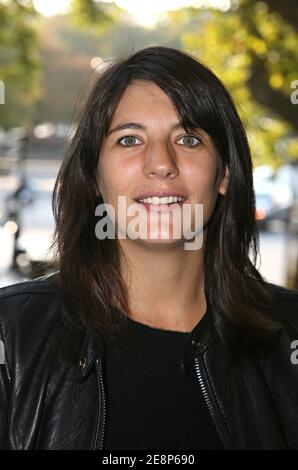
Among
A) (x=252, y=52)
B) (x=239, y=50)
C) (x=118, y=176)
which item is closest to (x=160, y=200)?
(x=118, y=176)

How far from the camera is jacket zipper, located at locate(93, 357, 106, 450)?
1916 mm

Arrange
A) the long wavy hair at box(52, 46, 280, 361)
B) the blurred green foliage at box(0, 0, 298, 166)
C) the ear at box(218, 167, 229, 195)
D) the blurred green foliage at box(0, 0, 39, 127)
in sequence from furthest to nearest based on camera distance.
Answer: the blurred green foliage at box(0, 0, 39, 127), the blurred green foliage at box(0, 0, 298, 166), the ear at box(218, 167, 229, 195), the long wavy hair at box(52, 46, 280, 361)

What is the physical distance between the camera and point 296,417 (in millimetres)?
2113

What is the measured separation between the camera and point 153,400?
6.64ft

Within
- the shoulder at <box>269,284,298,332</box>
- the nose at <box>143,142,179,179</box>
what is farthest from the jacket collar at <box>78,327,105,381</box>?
the shoulder at <box>269,284,298,332</box>

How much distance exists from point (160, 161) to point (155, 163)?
0.5 inches

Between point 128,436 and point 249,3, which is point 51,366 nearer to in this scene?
point 128,436

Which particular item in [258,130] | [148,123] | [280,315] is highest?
[258,130]

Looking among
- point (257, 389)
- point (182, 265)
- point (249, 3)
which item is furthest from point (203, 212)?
point (249, 3)

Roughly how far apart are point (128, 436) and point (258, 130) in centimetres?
1072

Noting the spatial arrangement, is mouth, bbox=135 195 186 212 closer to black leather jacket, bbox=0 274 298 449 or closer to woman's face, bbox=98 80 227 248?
woman's face, bbox=98 80 227 248

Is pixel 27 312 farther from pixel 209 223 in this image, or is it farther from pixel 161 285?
pixel 209 223

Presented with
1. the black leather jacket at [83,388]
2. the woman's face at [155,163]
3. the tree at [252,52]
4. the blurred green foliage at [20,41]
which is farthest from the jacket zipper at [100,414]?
the blurred green foliage at [20,41]

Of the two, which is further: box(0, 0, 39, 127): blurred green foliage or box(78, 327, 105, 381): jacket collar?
box(0, 0, 39, 127): blurred green foliage
